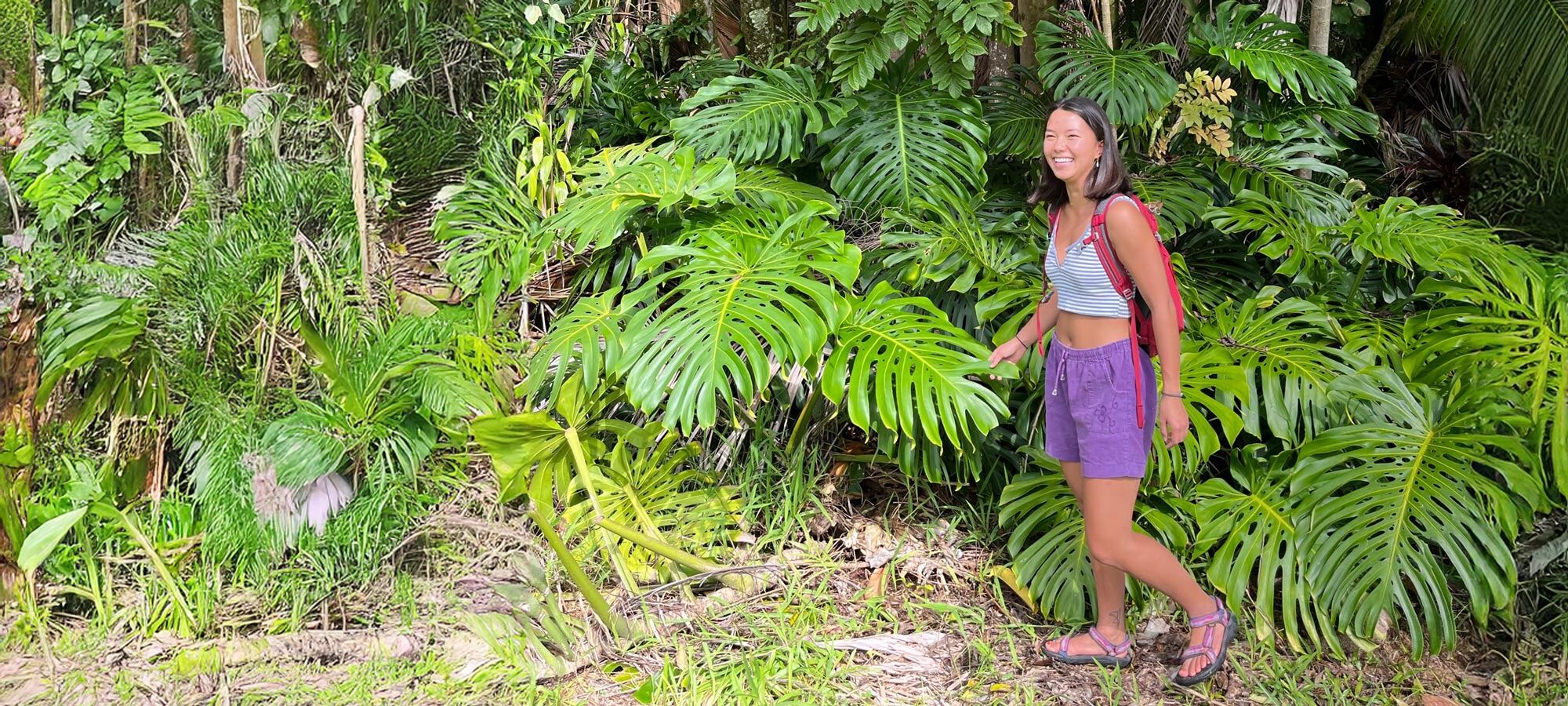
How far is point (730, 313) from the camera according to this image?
8.79 feet

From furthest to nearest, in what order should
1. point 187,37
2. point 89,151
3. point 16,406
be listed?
point 187,37, point 89,151, point 16,406

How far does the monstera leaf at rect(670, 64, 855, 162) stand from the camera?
131 inches

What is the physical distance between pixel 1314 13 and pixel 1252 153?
23.5 inches

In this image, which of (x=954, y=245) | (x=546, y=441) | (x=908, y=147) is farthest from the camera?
(x=908, y=147)

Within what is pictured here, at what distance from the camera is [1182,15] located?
4480 mm

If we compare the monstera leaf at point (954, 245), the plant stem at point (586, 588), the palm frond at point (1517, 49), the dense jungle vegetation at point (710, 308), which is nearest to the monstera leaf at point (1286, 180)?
the dense jungle vegetation at point (710, 308)

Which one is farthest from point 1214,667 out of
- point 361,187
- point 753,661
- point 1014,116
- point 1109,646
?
point 361,187

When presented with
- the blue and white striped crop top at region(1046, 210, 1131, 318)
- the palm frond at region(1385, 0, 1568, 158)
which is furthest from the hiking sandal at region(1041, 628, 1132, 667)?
the palm frond at region(1385, 0, 1568, 158)

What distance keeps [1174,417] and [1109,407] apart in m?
0.13

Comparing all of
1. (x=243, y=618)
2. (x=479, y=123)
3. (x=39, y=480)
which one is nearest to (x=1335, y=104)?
(x=479, y=123)

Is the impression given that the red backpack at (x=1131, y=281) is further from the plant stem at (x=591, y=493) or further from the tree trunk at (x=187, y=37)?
the tree trunk at (x=187, y=37)

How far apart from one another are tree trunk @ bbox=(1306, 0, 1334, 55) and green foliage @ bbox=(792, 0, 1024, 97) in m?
1.11

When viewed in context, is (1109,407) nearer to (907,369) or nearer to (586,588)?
(907,369)

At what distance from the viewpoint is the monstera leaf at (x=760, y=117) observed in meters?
3.33
